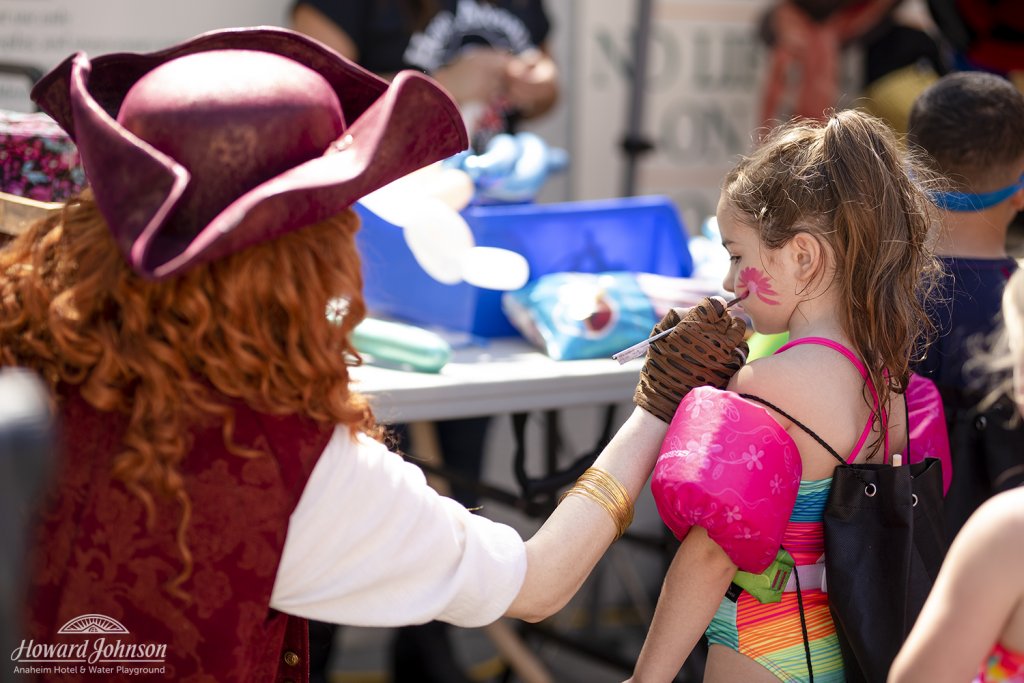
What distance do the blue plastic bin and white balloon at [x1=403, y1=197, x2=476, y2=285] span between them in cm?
10

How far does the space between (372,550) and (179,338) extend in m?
0.29

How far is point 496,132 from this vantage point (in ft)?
9.09

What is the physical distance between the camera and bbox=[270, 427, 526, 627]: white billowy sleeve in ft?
3.66

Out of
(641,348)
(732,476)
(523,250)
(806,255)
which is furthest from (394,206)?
(732,476)

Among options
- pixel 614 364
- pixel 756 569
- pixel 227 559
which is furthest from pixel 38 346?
pixel 614 364

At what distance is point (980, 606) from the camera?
100cm

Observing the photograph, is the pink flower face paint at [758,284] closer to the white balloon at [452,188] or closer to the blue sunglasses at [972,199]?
the blue sunglasses at [972,199]

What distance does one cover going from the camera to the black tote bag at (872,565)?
4.43 ft

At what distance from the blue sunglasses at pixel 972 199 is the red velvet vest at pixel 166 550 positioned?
1.22 m

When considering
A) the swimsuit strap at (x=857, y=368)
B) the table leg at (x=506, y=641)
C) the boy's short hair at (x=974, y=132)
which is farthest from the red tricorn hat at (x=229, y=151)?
the table leg at (x=506, y=641)

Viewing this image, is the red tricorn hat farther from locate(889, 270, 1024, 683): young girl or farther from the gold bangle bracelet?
locate(889, 270, 1024, 683): young girl

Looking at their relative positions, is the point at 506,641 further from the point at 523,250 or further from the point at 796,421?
the point at 796,421

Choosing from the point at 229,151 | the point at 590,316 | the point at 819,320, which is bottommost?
the point at 590,316

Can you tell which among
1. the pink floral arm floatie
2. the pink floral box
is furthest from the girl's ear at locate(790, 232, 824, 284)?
the pink floral box
